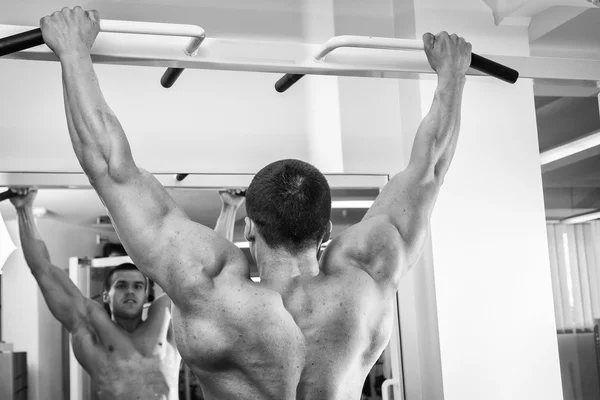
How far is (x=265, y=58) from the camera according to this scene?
7.02ft

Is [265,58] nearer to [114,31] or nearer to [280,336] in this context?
[114,31]

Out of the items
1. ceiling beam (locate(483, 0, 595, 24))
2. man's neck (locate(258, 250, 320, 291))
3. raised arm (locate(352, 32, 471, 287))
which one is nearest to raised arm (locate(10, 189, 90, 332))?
man's neck (locate(258, 250, 320, 291))

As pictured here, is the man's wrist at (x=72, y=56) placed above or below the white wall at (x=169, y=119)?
below

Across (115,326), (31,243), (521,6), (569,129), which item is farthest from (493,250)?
(31,243)

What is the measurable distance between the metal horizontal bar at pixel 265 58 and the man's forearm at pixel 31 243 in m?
1.07

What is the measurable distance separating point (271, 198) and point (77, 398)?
1.45 metres

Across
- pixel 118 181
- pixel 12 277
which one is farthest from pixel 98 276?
pixel 118 181

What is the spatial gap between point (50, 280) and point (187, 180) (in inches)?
28.1

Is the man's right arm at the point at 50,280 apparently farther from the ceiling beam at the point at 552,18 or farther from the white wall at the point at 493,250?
the ceiling beam at the point at 552,18

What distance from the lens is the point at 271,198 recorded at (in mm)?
1861

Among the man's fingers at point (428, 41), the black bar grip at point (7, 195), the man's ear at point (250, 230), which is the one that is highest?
the man's fingers at point (428, 41)

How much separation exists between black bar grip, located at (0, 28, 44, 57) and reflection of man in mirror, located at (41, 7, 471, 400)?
A: 3 centimetres

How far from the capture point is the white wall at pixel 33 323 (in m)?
2.75

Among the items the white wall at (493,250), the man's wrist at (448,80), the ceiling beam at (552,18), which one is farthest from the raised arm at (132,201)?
the ceiling beam at (552,18)
